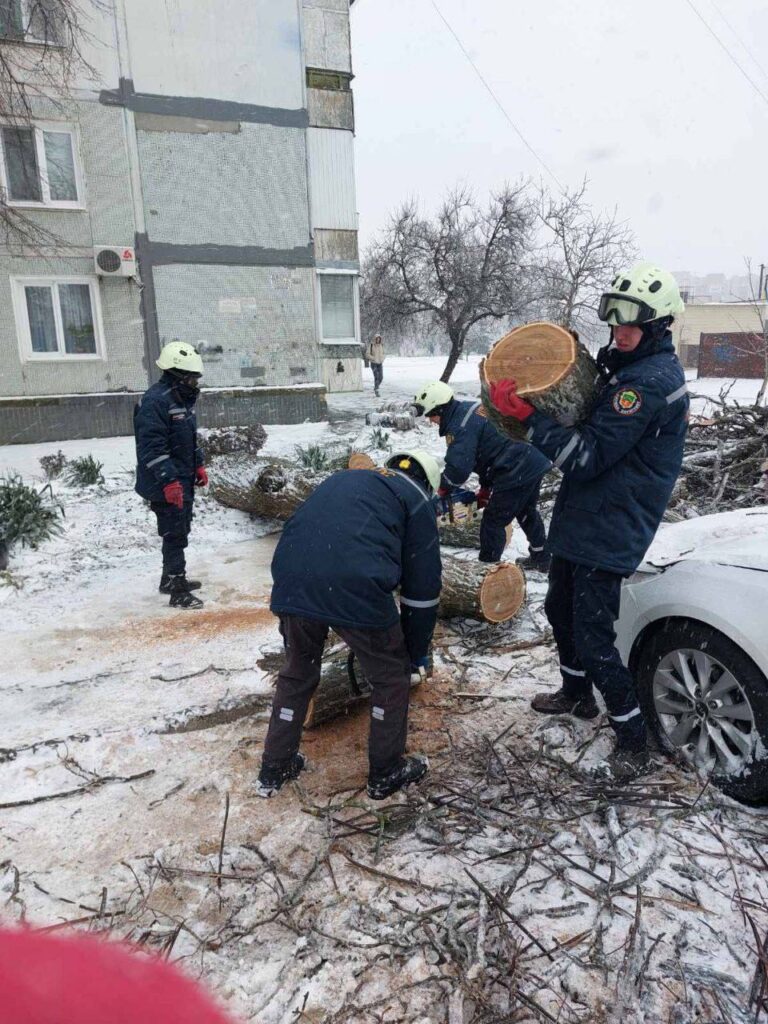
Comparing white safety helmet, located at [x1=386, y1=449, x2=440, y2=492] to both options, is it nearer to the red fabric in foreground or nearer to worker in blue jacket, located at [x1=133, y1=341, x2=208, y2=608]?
the red fabric in foreground

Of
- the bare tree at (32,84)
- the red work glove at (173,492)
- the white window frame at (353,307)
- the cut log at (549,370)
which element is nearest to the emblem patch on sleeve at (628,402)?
the cut log at (549,370)

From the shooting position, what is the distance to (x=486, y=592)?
15.4 feet

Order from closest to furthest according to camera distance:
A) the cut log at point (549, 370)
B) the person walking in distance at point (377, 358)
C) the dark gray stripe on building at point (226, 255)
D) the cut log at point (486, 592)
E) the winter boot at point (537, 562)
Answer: the cut log at point (549, 370) → the cut log at point (486, 592) → the winter boot at point (537, 562) → the dark gray stripe on building at point (226, 255) → the person walking in distance at point (377, 358)

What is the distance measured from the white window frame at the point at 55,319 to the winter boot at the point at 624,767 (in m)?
12.4

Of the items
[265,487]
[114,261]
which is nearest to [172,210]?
[114,261]

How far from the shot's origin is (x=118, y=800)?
3.07 metres

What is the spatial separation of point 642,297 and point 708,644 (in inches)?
58.1

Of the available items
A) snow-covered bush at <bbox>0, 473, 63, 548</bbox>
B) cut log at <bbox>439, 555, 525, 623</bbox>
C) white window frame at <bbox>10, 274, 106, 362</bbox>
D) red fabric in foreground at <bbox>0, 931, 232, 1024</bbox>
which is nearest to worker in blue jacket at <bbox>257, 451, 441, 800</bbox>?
cut log at <bbox>439, 555, 525, 623</bbox>

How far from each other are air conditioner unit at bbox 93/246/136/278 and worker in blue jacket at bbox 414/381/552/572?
9.16 meters

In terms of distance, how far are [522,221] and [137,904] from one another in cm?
2389

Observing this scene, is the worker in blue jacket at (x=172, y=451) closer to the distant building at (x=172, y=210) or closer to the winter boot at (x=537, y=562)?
the winter boot at (x=537, y=562)

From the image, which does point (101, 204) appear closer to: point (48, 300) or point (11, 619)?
point (48, 300)

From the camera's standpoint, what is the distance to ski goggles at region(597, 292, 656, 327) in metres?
2.83

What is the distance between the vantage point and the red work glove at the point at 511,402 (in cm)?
293
